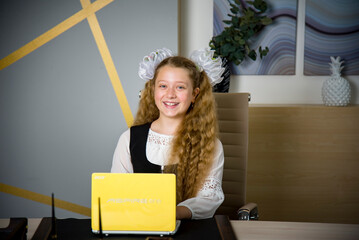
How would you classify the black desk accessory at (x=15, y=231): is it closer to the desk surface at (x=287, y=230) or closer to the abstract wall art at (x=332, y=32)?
the desk surface at (x=287, y=230)

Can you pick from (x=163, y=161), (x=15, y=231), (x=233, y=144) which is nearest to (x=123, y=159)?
(x=163, y=161)

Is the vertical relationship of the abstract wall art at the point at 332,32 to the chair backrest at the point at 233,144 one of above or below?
above

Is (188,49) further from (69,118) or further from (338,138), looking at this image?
(338,138)

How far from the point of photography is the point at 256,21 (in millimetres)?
2721

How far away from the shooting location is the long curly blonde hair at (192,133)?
1.60 m

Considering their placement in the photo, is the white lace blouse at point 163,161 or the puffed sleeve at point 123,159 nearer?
the white lace blouse at point 163,161

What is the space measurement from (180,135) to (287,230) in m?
0.71

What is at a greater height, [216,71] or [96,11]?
[96,11]

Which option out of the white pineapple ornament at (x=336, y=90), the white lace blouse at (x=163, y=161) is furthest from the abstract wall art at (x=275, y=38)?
the white lace blouse at (x=163, y=161)

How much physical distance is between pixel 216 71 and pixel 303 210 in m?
1.47

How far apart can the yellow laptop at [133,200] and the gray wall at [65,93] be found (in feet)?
5.59

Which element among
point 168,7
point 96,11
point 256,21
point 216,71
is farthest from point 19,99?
point 256,21

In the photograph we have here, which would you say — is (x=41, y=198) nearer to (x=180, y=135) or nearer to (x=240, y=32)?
(x=180, y=135)

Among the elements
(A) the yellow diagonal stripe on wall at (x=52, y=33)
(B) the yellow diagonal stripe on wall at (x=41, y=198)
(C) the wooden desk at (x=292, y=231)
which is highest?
(A) the yellow diagonal stripe on wall at (x=52, y=33)
